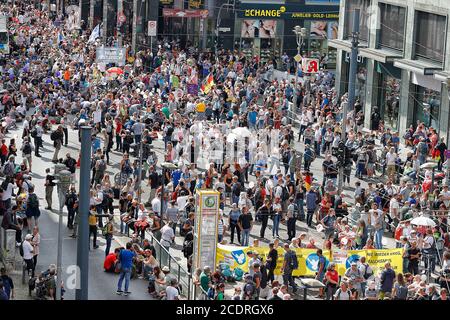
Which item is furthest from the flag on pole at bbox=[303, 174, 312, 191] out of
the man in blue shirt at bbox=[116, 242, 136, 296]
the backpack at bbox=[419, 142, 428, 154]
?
the man in blue shirt at bbox=[116, 242, 136, 296]

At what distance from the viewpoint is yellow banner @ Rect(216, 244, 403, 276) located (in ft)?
87.3

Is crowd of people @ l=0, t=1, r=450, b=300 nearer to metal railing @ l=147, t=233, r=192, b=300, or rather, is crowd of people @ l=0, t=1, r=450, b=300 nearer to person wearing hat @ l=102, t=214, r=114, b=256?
person wearing hat @ l=102, t=214, r=114, b=256

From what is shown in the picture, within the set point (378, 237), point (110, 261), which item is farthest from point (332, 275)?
point (110, 261)

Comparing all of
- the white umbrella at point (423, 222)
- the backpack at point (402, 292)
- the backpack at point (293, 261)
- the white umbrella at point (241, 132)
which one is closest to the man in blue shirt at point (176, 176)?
the white umbrella at point (241, 132)

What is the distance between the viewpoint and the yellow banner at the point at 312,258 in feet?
87.3

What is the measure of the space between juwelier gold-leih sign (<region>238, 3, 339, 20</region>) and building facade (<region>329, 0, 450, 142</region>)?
50.2ft

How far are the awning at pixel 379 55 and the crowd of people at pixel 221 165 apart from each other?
2.58 m

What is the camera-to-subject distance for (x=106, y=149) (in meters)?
42.0

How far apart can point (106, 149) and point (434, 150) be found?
39.6 ft

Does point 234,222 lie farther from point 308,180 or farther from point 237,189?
point 308,180

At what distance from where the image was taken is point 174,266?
26828 mm

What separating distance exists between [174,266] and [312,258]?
3229mm

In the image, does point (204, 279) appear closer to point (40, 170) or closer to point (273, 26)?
point (40, 170)

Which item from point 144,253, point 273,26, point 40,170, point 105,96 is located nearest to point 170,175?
point 40,170
